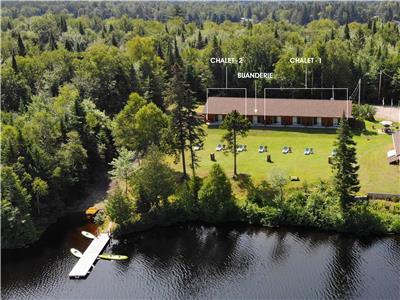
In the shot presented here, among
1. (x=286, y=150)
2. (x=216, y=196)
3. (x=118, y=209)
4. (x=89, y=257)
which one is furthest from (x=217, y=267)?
(x=286, y=150)

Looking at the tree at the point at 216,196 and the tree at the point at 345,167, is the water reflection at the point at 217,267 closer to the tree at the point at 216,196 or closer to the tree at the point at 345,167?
the tree at the point at 216,196

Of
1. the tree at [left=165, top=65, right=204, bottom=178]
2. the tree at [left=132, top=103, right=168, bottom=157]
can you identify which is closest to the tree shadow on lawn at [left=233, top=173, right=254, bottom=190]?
the tree at [left=165, top=65, right=204, bottom=178]

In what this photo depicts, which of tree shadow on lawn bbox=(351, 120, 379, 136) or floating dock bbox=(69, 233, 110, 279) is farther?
tree shadow on lawn bbox=(351, 120, 379, 136)

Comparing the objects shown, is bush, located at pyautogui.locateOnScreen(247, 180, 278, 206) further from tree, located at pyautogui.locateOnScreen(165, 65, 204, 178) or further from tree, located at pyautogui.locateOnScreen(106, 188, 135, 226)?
tree, located at pyautogui.locateOnScreen(106, 188, 135, 226)

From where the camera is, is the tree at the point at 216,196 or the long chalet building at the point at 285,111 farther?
the long chalet building at the point at 285,111

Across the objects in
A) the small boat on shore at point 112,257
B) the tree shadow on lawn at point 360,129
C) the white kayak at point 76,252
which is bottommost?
the small boat on shore at point 112,257

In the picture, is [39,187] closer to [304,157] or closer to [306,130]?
[304,157]

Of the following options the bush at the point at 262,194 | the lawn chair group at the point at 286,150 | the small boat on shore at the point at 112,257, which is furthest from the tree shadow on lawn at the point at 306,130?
the small boat on shore at the point at 112,257

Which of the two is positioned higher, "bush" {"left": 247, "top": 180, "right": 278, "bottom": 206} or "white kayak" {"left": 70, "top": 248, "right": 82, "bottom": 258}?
"bush" {"left": 247, "top": 180, "right": 278, "bottom": 206}
